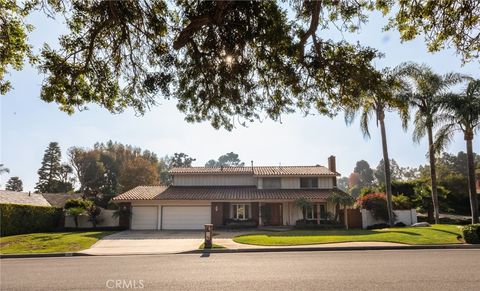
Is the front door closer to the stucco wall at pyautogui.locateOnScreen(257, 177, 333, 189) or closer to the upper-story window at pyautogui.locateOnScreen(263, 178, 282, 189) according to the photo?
the upper-story window at pyautogui.locateOnScreen(263, 178, 282, 189)

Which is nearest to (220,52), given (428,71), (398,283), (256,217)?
(398,283)

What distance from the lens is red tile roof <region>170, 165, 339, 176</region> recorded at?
120 ft

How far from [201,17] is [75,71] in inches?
123

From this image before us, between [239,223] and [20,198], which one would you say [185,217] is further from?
[20,198]

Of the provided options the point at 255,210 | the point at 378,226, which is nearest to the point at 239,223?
the point at 255,210

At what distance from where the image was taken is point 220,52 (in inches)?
286

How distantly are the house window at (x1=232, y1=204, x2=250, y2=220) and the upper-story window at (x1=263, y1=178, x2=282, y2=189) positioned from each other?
3428mm

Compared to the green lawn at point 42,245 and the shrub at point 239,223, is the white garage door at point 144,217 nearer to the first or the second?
the shrub at point 239,223

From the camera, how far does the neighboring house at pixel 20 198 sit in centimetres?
3187

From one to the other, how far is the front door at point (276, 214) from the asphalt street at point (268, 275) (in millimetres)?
20772

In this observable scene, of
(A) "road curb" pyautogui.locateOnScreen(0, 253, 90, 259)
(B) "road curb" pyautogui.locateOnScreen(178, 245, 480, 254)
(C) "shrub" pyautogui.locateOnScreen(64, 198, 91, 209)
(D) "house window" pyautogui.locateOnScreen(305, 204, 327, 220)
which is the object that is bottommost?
(A) "road curb" pyautogui.locateOnScreen(0, 253, 90, 259)

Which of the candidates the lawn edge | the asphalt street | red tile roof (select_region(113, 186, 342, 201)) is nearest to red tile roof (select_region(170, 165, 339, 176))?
red tile roof (select_region(113, 186, 342, 201))

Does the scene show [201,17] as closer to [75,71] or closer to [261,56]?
[261,56]

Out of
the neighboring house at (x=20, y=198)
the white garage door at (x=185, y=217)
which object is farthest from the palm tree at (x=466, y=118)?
the neighboring house at (x=20, y=198)
